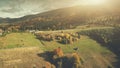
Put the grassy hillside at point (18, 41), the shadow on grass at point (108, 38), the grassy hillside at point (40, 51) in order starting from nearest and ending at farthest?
the grassy hillside at point (40, 51), the grassy hillside at point (18, 41), the shadow on grass at point (108, 38)

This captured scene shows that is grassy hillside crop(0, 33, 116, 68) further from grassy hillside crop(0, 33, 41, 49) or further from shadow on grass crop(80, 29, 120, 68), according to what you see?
shadow on grass crop(80, 29, 120, 68)

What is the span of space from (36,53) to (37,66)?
9.23 m

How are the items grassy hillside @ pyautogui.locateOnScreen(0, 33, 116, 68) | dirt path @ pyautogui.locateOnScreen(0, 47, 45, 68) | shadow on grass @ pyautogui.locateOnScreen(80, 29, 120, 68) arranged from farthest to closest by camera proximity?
shadow on grass @ pyautogui.locateOnScreen(80, 29, 120, 68), grassy hillside @ pyautogui.locateOnScreen(0, 33, 116, 68), dirt path @ pyautogui.locateOnScreen(0, 47, 45, 68)

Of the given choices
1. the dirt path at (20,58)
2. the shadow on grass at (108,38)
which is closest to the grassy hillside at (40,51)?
the dirt path at (20,58)

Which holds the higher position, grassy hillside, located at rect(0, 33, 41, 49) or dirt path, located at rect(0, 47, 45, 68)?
grassy hillside, located at rect(0, 33, 41, 49)

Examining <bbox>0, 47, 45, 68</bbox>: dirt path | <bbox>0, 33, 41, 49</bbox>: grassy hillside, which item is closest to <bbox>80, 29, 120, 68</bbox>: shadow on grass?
<bbox>0, 33, 41, 49</bbox>: grassy hillside

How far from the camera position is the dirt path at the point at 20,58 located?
88.7m

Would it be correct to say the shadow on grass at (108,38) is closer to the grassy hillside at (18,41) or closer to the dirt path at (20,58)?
the grassy hillside at (18,41)

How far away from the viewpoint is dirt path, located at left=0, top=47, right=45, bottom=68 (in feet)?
291

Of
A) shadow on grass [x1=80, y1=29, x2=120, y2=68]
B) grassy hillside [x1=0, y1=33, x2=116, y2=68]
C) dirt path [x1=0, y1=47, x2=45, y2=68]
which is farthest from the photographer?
shadow on grass [x1=80, y1=29, x2=120, y2=68]

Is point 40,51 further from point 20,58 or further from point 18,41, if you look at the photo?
point 18,41

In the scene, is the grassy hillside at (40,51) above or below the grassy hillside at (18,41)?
below

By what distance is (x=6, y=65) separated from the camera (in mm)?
87438

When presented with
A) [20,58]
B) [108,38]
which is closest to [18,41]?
[20,58]
